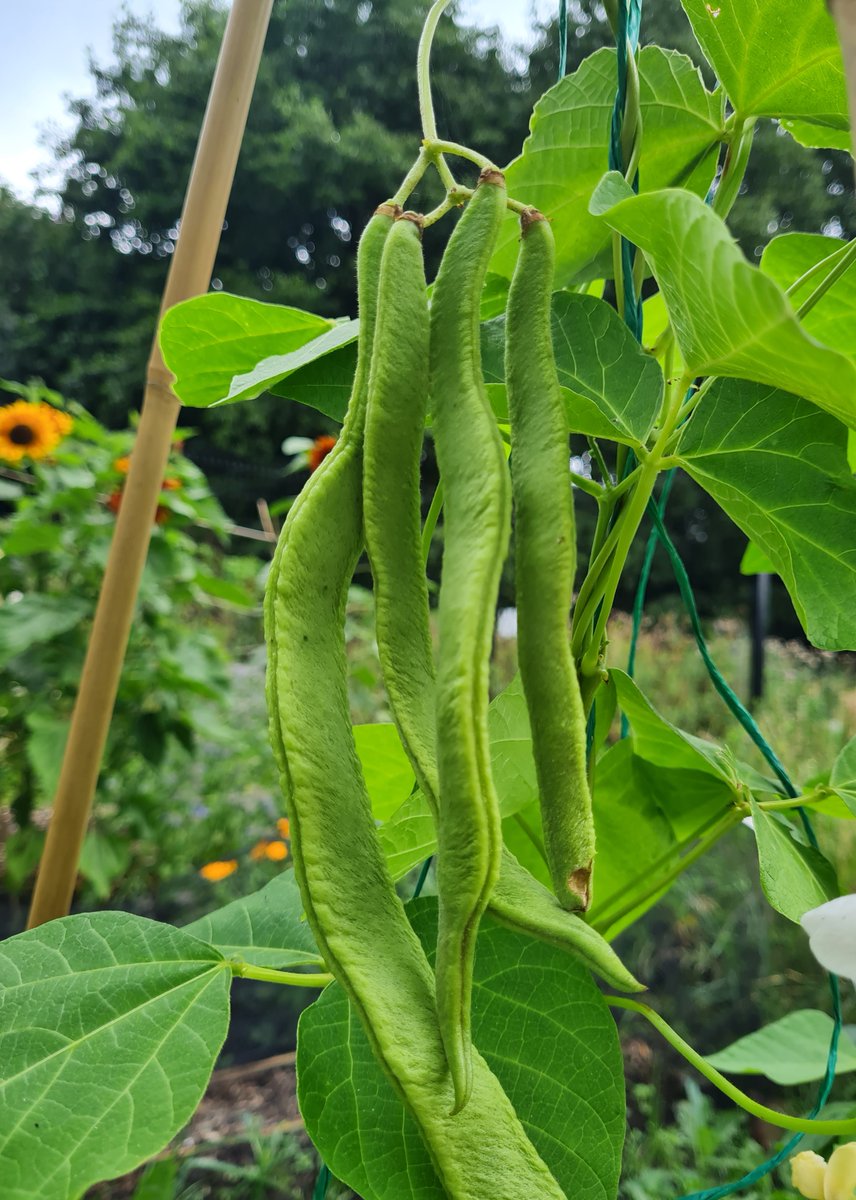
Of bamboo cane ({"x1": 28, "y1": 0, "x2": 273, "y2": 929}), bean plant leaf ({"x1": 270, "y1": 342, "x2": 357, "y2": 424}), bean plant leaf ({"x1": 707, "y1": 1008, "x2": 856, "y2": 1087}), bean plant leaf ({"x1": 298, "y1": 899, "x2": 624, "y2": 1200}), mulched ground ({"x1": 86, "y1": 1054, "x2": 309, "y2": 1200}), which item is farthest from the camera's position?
mulched ground ({"x1": 86, "y1": 1054, "x2": 309, "y2": 1200})

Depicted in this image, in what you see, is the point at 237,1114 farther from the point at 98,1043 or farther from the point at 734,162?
the point at 734,162

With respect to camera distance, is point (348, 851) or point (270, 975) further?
point (270, 975)

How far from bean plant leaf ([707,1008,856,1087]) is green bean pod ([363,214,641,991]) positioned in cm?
85

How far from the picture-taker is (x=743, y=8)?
0.42m

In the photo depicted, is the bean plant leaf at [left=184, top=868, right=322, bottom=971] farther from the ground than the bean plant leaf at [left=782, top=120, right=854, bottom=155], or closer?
closer

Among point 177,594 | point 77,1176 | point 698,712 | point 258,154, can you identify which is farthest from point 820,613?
point 258,154

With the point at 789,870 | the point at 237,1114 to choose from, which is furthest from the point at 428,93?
the point at 237,1114

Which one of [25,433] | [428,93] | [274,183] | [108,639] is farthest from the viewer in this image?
[274,183]

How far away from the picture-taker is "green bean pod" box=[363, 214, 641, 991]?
0.29 metres

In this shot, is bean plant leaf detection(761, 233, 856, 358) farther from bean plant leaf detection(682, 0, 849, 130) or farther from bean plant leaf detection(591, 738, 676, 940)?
bean plant leaf detection(591, 738, 676, 940)

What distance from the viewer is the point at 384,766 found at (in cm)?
54

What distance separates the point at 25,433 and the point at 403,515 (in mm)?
1683

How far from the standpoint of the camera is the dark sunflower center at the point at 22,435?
1755mm

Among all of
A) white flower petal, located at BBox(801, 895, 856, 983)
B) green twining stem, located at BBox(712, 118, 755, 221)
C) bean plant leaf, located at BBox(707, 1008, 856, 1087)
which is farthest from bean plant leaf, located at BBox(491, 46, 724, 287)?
bean plant leaf, located at BBox(707, 1008, 856, 1087)
